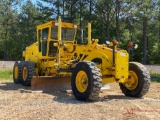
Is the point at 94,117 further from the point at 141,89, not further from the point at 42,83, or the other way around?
the point at 42,83

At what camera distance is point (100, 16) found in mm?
40406

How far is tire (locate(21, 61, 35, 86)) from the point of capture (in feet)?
39.8

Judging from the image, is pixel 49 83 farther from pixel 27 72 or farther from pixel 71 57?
pixel 27 72

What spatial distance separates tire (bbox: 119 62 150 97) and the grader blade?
2.81m

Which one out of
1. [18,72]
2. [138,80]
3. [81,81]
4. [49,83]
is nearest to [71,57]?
[49,83]

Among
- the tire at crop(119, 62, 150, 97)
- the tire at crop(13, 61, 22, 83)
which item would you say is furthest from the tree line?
the tire at crop(119, 62, 150, 97)

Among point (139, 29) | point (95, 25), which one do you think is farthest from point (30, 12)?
point (139, 29)

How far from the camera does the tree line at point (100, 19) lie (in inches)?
1492

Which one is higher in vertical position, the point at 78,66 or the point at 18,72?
the point at 78,66

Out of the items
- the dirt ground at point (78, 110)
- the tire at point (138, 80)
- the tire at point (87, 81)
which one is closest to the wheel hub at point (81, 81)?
the tire at point (87, 81)

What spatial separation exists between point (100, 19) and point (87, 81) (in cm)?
3297

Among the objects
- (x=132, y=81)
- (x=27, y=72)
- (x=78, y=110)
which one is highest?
(x=27, y=72)

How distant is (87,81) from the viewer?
8.35m

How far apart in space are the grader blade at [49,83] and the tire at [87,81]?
2279 mm
